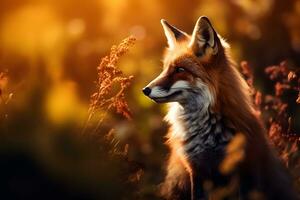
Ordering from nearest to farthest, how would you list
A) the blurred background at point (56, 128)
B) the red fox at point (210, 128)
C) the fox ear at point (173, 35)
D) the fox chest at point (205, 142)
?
the blurred background at point (56, 128)
the red fox at point (210, 128)
the fox chest at point (205, 142)
the fox ear at point (173, 35)

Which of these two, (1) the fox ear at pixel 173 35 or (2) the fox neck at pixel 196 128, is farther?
(1) the fox ear at pixel 173 35

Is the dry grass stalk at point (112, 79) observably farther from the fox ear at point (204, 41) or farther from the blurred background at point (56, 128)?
the fox ear at point (204, 41)

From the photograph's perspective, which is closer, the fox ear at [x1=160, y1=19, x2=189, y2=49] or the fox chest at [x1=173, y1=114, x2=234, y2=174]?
the fox chest at [x1=173, y1=114, x2=234, y2=174]

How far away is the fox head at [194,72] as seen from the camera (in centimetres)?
728

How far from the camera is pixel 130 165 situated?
248 inches

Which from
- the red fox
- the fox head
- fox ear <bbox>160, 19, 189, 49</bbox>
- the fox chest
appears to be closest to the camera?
the red fox

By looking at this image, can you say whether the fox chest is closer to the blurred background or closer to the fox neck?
the fox neck

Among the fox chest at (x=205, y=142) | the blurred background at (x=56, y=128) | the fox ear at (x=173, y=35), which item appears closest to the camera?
the blurred background at (x=56, y=128)

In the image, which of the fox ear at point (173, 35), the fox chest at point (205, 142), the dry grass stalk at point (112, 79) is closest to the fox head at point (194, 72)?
the fox chest at point (205, 142)

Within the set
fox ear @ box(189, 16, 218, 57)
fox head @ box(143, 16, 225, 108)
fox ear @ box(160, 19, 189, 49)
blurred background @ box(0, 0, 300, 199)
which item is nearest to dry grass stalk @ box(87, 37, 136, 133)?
blurred background @ box(0, 0, 300, 199)

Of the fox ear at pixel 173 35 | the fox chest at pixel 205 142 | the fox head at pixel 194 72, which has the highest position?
the fox ear at pixel 173 35

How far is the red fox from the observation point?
662cm

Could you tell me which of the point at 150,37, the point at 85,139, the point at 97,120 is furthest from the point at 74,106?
the point at 150,37

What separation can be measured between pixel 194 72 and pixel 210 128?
541mm
